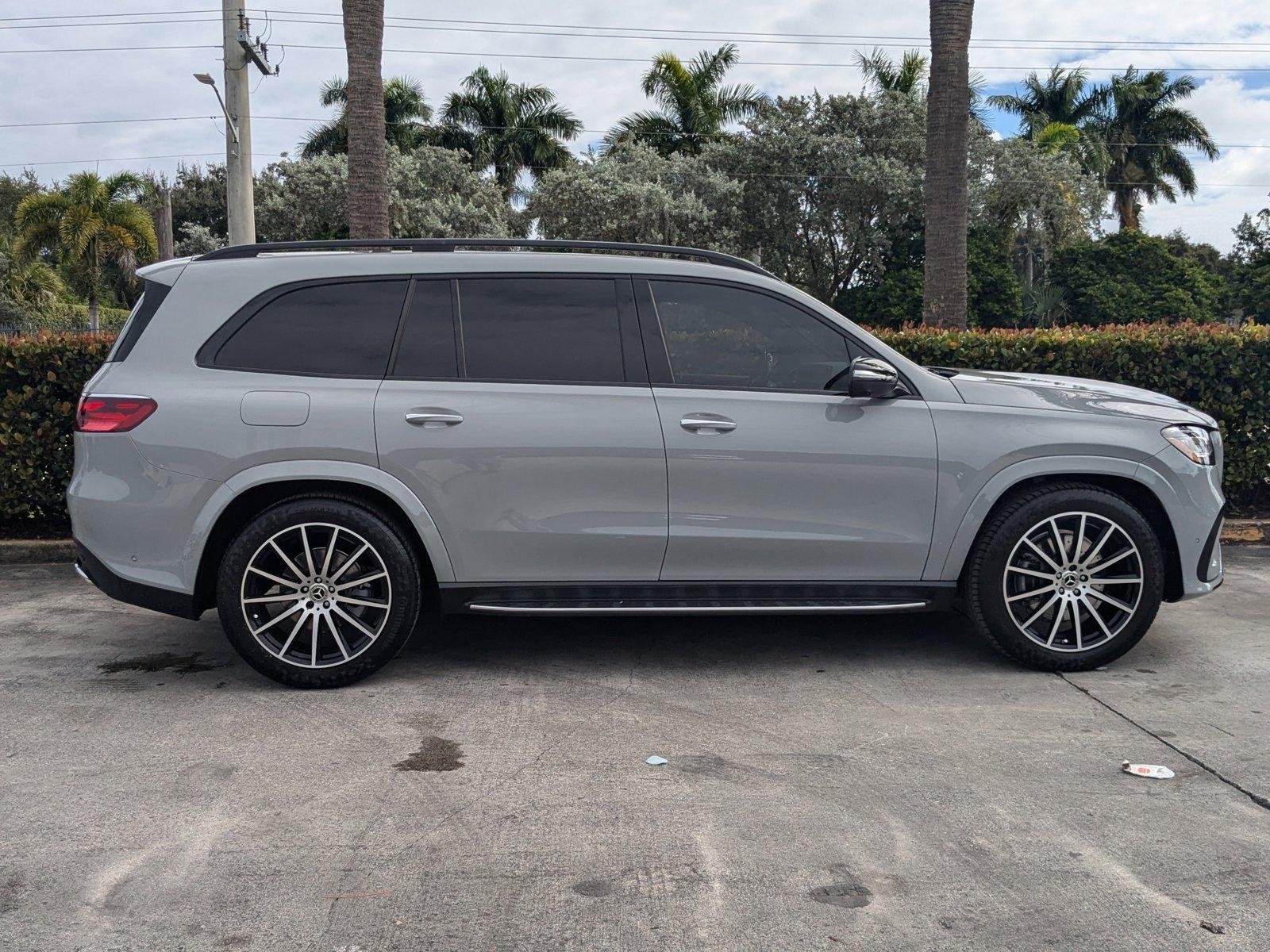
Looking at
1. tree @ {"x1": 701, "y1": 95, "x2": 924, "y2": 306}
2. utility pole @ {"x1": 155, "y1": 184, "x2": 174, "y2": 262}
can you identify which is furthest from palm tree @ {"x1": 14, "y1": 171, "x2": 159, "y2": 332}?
tree @ {"x1": 701, "y1": 95, "x2": 924, "y2": 306}

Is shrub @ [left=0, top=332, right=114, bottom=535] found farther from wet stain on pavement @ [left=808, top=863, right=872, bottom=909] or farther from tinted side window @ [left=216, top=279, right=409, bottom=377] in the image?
wet stain on pavement @ [left=808, top=863, right=872, bottom=909]

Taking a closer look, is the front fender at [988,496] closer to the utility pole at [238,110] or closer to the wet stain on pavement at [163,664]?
the wet stain on pavement at [163,664]

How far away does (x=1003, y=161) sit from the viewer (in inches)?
1140

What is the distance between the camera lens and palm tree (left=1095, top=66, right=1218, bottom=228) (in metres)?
53.0

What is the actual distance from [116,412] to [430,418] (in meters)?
1.33

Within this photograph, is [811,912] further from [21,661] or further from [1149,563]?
[21,661]

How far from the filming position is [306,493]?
4922 mm

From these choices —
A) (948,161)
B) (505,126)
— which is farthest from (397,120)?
(948,161)

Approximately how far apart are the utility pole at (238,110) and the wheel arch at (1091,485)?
10.8 metres

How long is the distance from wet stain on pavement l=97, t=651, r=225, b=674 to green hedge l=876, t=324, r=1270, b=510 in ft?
18.1

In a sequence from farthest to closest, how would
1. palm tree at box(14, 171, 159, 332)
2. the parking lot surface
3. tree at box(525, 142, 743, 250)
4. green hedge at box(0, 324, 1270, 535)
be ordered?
palm tree at box(14, 171, 159, 332), tree at box(525, 142, 743, 250), green hedge at box(0, 324, 1270, 535), the parking lot surface

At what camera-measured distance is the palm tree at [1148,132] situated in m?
53.0

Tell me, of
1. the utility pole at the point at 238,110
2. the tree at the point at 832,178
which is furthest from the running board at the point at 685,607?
the tree at the point at 832,178

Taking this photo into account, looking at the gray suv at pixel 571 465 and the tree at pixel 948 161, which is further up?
the tree at pixel 948 161
